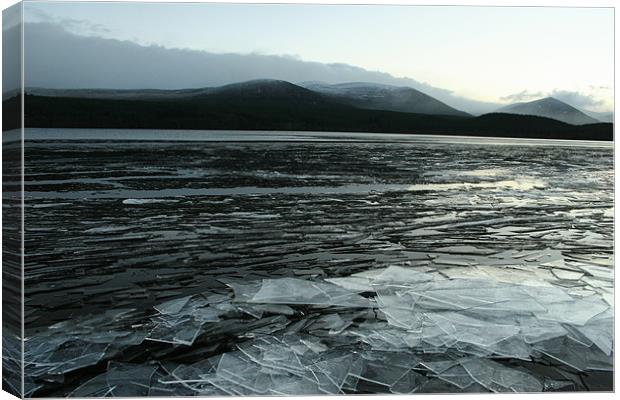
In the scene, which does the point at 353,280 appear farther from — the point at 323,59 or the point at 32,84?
the point at 32,84

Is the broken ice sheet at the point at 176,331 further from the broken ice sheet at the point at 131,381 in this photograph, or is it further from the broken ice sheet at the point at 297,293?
the broken ice sheet at the point at 297,293

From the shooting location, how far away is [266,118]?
694 cm

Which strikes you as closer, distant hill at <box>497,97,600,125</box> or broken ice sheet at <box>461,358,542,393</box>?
broken ice sheet at <box>461,358,542,393</box>

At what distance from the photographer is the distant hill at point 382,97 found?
22.5 feet

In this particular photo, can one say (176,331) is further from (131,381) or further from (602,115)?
(602,115)

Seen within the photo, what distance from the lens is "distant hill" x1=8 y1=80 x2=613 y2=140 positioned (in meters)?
6.62

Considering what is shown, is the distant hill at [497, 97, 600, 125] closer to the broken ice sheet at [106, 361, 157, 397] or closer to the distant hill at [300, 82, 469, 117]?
the distant hill at [300, 82, 469, 117]

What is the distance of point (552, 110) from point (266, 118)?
2701 mm

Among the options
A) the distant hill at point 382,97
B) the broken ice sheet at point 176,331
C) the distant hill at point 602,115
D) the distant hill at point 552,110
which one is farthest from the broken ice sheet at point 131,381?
the distant hill at point 602,115

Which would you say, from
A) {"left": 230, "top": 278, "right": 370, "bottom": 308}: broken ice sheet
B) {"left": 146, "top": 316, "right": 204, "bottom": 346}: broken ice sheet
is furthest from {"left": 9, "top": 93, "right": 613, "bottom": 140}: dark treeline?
{"left": 146, "top": 316, "right": 204, "bottom": 346}: broken ice sheet

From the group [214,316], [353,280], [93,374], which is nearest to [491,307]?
[353,280]

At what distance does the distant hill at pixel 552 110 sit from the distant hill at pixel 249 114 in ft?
0.19

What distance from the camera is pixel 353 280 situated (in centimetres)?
678

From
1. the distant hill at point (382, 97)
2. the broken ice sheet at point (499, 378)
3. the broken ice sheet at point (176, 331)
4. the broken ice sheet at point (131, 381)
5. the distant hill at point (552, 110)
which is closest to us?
the broken ice sheet at point (131, 381)
